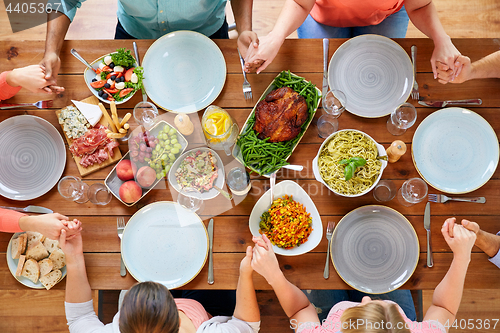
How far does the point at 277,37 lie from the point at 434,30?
0.92 meters

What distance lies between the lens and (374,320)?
1433 millimetres

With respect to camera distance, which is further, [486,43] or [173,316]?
[486,43]

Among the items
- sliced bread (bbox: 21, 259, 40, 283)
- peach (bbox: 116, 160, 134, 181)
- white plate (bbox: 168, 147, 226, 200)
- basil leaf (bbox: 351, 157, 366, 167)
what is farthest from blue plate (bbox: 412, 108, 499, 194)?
A: sliced bread (bbox: 21, 259, 40, 283)

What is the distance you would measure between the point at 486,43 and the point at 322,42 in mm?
993

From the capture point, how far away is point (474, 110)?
72.9 inches

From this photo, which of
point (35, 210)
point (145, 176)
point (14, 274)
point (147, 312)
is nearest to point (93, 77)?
point (145, 176)

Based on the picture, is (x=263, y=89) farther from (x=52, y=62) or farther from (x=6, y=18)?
(x=6, y=18)

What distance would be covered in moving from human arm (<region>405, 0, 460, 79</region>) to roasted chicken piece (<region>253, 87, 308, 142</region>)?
846 millimetres

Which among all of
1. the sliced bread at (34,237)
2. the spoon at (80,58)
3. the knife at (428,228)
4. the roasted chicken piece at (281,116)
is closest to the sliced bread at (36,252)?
the sliced bread at (34,237)

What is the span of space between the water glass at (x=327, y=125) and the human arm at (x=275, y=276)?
0.68 m

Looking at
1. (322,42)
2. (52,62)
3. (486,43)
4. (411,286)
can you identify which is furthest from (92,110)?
(486,43)

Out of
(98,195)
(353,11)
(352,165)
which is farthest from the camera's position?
(353,11)

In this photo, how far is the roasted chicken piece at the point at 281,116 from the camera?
1.68 m

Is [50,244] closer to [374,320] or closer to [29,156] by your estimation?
[29,156]
